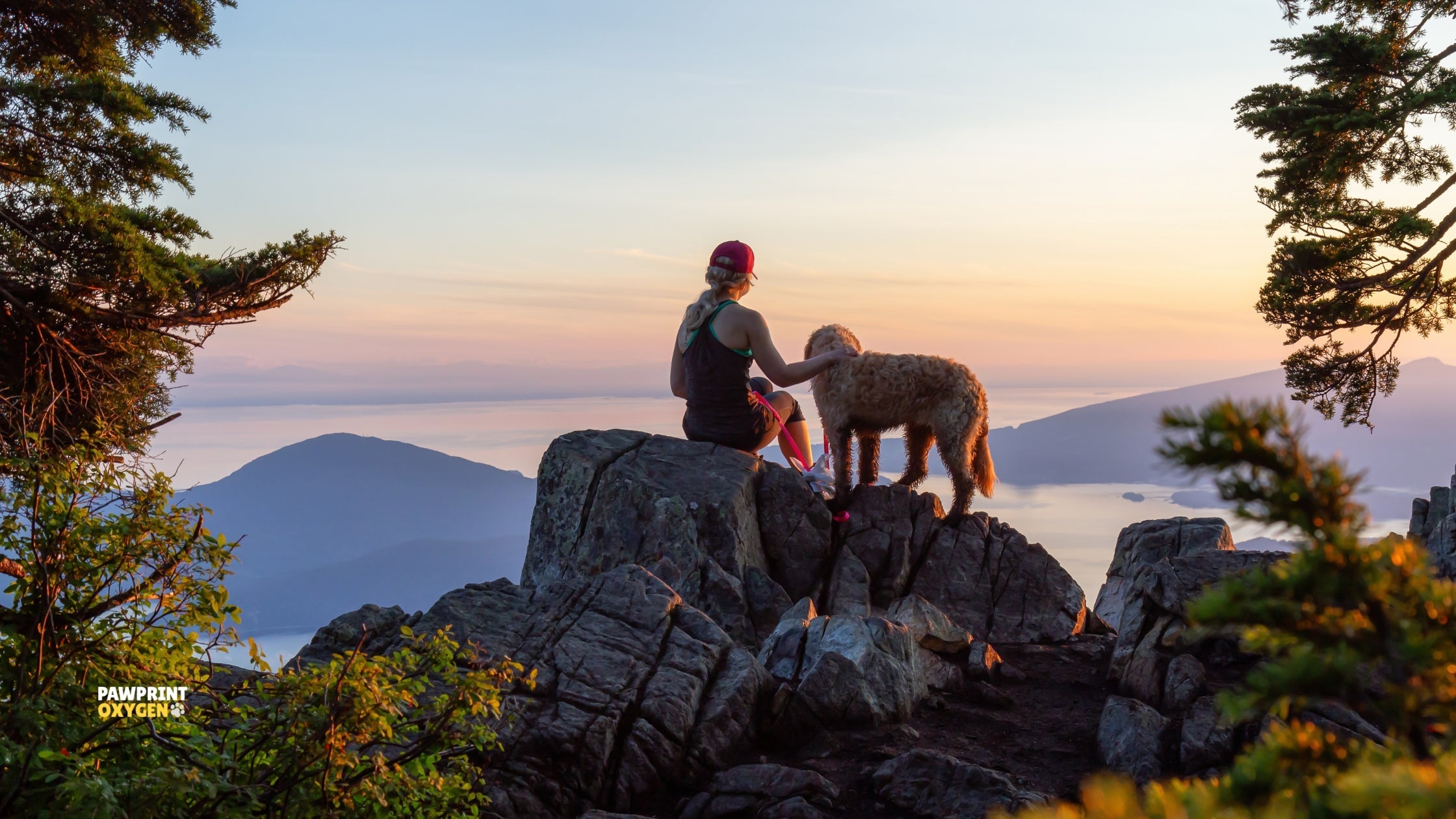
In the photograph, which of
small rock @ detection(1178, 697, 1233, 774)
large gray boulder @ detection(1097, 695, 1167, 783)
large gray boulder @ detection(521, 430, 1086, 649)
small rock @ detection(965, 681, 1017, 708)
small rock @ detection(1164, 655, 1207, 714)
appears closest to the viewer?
small rock @ detection(1178, 697, 1233, 774)

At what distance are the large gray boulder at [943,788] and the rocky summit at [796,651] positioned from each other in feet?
0.05

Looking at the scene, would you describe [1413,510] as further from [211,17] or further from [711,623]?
[211,17]

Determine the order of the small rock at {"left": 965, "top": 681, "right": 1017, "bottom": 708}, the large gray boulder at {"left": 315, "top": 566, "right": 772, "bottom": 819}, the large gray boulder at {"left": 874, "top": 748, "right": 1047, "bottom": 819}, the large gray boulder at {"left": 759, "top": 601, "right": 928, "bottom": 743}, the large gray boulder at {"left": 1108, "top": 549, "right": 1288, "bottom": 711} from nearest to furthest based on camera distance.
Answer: the large gray boulder at {"left": 874, "top": 748, "right": 1047, "bottom": 819} < the large gray boulder at {"left": 315, "top": 566, "right": 772, "bottom": 819} < the large gray boulder at {"left": 759, "top": 601, "right": 928, "bottom": 743} < the large gray boulder at {"left": 1108, "top": 549, "right": 1288, "bottom": 711} < the small rock at {"left": 965, "top": 681, "right": 1017, "bottom": 708}

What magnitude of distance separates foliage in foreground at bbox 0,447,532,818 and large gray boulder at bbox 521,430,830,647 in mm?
4409

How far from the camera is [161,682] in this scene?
4.99 m

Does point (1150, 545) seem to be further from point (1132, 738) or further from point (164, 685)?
point (164, 685)

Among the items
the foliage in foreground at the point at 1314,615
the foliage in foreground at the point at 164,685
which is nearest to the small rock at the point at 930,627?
the foliage in foreground at the point at 164,685

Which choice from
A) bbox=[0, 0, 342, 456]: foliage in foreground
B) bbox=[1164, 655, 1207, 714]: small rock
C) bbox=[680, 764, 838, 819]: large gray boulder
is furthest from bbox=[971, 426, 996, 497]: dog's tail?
bbox=[0, 0, 342, 456]: foliage in foreground

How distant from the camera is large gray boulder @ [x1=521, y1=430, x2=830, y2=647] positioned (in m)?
9.68

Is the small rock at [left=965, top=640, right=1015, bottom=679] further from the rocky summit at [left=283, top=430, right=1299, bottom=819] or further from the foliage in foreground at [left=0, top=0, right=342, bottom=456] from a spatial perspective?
the foliage in foreground at [left=0, top=0, right=342, bottom=456]

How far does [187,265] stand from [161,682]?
395 inches

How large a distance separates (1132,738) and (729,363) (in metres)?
5.54

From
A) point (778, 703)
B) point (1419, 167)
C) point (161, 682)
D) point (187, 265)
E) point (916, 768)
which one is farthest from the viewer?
point (1419, 167)

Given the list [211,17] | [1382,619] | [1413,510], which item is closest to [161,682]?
[1382,619]
